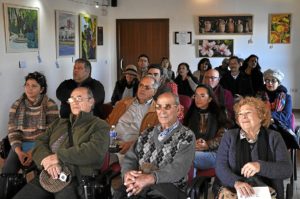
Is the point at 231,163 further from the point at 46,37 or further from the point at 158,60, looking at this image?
the point at 158,60

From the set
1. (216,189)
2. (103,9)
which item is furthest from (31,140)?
(103,9)

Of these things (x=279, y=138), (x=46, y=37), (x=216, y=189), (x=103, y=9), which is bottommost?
(x=216, y=189)

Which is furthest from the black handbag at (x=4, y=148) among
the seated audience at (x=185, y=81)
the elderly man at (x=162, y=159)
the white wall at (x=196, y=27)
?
the white wall at (x=196, y=27)

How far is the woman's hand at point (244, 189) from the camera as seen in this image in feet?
8.13

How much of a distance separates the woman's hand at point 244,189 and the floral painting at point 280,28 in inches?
288

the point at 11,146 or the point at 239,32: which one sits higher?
the point at 239,32

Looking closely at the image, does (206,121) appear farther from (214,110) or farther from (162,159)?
(162,159)

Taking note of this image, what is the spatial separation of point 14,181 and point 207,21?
23.9 ft

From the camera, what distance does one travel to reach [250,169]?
99.4 inches

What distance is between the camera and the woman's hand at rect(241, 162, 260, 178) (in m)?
2.52

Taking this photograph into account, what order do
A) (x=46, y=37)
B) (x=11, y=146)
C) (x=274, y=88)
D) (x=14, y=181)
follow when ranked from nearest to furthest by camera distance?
(x=14, y=181) < (x=11, y=146) < (x=274, y=88) < (x=46, y=37)

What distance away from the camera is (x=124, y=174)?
9.04 feet

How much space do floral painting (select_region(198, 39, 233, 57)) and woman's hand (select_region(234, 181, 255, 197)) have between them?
716 cm

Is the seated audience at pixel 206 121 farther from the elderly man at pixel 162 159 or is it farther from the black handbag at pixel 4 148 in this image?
the black handbag at pixel 4 148
